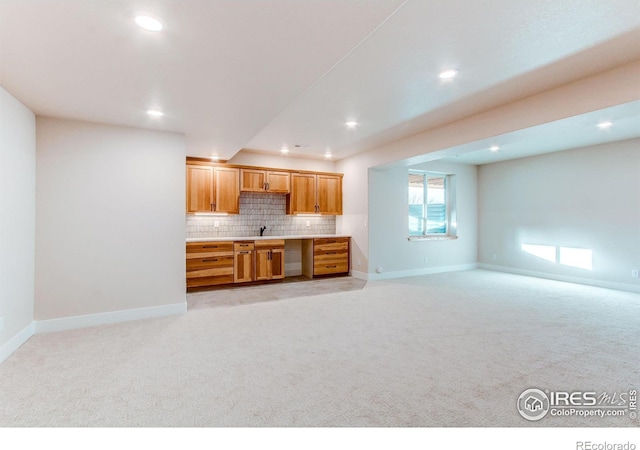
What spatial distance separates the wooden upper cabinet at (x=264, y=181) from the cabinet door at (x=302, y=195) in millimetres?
162

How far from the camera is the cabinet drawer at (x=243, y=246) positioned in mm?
5405

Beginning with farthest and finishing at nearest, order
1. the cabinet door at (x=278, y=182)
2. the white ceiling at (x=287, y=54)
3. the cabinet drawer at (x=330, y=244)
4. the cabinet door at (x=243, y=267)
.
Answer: the cabinet drawer at (x=330, y=244) → the cabinet door at (x=278, y=182) → the cabinet door at (x=243, y=267) → the white ceiling at (x=287, y=54)

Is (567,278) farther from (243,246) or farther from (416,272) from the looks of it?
(243,246)

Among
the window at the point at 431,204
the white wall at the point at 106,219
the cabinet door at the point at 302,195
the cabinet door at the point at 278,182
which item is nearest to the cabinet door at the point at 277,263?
the cabinet door at the point at 302,195

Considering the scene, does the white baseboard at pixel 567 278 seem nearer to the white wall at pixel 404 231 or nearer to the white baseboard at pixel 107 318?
the white wall at pixel 404 231

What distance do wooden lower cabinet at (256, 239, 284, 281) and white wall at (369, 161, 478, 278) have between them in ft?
6.08

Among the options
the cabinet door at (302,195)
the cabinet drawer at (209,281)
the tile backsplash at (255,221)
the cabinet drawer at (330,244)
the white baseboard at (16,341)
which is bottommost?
the white baseboard at (16,341)

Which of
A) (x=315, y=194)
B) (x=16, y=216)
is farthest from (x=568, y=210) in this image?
(x=16, y=216)

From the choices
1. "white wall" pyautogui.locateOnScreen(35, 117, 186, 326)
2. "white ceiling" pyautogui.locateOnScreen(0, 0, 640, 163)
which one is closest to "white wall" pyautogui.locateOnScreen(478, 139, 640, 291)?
"white ceiling" pyautogui.locateOnScreen(0, 0, 640, 163)

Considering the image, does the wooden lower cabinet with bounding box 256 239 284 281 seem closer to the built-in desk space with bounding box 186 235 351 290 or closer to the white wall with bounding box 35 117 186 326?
the built-in desk space with bounding box 186 235 351 290

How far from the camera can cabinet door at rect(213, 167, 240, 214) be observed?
5637mm

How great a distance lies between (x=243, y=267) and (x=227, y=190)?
4.95 feet
